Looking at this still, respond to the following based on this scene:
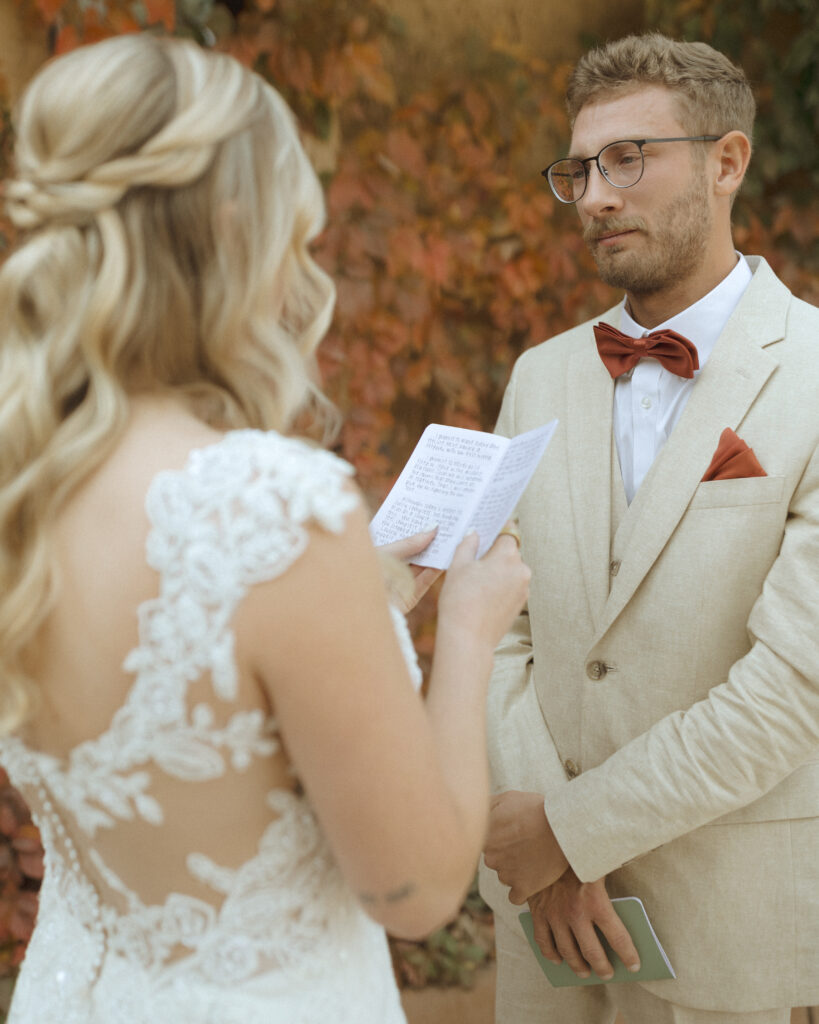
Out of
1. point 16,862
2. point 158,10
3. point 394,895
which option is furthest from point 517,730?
point 158,10

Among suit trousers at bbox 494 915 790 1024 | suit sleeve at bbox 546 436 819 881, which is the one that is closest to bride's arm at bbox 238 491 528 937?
suit sleeve at bbox 546 436 819 881

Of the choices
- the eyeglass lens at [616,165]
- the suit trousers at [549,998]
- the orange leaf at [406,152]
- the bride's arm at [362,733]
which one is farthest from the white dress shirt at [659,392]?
the orange leaf at [406,152]

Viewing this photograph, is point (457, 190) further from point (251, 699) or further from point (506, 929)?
point (251, 699)

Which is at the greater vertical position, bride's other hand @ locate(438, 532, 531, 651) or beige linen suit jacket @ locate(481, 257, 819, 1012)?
bride's other hand @ locate(438, 532, 531, 651)

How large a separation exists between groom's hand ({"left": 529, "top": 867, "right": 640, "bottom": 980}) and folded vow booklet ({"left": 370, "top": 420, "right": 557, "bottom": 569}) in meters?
0.75

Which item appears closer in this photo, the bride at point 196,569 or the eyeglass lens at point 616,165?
the bride at point 196,569

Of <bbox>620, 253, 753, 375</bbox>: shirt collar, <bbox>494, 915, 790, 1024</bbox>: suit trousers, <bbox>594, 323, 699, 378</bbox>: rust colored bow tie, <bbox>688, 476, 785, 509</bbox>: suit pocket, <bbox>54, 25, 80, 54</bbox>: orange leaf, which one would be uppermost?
<bbox>54, 25, 80, 54</bbox>: orange leaf

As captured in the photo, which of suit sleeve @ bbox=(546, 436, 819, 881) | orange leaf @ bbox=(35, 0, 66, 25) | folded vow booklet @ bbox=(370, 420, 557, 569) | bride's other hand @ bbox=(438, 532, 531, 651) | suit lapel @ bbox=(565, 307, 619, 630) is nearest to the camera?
bride's other hand @ bbox=(438, 532, 531, 651)

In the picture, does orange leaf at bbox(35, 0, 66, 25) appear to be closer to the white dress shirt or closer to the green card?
the white dress shirt

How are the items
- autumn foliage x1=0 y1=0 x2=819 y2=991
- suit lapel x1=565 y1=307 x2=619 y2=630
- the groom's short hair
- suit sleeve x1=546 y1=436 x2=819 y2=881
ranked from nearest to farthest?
suit sleeve x1=546 y1=436 x2=819 y2=881 < suit lapel x1=565 y1=307 x2=619 y2=630 < the groom's short hair < autumn foliage x1=0 y1=0 x2=819 y2=991

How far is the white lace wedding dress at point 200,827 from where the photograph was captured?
974 millimetres

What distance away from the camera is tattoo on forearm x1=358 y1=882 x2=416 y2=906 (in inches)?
40.3

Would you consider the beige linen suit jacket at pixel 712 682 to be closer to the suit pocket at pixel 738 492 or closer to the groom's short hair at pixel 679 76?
the suit pocket at pixel 738 492

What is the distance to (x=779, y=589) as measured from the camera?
64.6 inches
